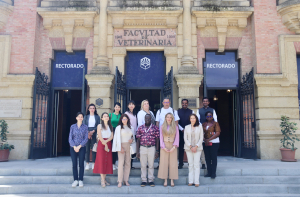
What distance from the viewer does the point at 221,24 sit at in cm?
1030

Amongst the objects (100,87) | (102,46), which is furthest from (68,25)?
(100,87)

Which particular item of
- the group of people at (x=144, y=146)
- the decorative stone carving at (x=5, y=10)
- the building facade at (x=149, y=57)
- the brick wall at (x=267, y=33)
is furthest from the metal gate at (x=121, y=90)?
the brick wall at (x=267, y=33)

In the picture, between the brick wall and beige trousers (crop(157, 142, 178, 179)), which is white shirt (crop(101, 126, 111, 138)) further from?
the brick wall

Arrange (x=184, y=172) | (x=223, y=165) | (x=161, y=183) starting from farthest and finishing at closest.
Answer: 1. (x=223, y=165)
2. (x=184, y=172)
3. (x=161, y=183)

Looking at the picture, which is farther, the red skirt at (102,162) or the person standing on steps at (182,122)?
the person standing on steps at (182,122)

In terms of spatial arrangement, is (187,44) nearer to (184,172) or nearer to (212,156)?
(212,156)

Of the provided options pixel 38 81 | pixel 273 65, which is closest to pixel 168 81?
pixel 273 65

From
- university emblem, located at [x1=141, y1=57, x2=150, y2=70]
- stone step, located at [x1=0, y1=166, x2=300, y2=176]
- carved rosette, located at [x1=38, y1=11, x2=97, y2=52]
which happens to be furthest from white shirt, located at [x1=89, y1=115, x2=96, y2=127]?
carved rosette, located at [x1=38, y1=11, x2=97, y2=52]

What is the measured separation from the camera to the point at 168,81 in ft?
31.0

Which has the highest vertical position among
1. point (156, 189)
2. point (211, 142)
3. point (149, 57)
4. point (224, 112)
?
point (149, 57)

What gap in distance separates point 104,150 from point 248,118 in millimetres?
6262

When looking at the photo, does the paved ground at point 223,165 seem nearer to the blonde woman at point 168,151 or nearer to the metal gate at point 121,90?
the blonde woman at point 168,151

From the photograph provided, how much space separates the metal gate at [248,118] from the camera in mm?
9445

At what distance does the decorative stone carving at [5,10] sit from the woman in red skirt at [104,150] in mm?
7173
